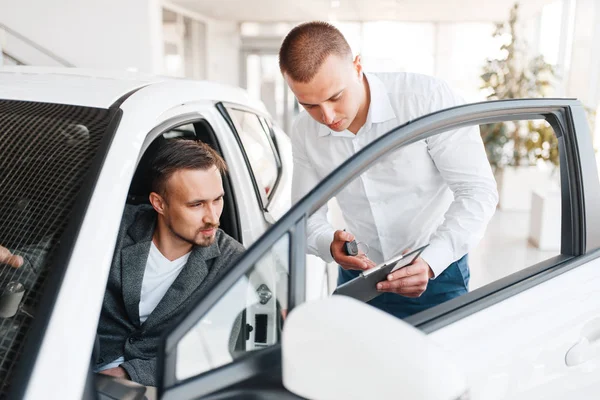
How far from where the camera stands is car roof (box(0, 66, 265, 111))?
1371 mm

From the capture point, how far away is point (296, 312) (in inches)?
31.0

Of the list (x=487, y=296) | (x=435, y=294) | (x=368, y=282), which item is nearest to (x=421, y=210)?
(x=435, y=294)

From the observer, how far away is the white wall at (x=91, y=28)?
831 centimetres

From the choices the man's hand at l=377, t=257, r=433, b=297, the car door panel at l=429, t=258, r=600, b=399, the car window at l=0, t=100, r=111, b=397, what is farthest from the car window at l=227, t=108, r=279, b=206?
the car door panel at l=429, t=258, r=600, b=399

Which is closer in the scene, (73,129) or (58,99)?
(73,129)

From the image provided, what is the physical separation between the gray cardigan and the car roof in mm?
418

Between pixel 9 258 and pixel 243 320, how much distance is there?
463mm

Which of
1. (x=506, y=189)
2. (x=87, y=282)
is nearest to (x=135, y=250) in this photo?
(x=87, y=282)

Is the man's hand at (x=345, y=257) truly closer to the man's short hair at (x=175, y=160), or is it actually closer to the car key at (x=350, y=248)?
the car key at (x=350, y=248)

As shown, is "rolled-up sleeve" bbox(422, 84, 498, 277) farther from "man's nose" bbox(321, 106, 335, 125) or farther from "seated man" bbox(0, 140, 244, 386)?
"seated man" bbox(0, 140, 244, 386)

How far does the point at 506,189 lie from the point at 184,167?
258 inches

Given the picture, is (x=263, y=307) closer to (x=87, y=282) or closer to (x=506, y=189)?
(x=87, y=282)

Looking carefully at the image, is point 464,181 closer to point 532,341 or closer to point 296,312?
point 532,341

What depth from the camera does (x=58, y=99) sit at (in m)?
1.37
